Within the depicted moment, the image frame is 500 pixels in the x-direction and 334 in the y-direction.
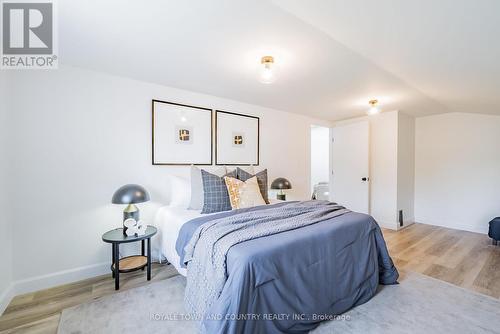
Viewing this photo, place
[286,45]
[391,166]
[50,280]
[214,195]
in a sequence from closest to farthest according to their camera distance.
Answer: [286,45]
[50,280]
[214,195]
[391,166]

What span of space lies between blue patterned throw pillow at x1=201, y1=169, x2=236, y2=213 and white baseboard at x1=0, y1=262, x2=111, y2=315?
129 cm

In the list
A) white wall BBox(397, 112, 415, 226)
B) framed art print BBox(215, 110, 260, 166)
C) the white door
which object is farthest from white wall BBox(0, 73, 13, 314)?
white wall BBox(397, 112, 415, 226)

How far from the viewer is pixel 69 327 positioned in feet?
5.18

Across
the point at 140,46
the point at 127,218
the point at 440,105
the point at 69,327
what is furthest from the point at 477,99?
the point at 69,327

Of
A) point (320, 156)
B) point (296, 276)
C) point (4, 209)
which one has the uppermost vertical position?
point (320, 156)

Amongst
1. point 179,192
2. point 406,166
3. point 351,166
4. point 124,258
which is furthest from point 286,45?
point 406,166

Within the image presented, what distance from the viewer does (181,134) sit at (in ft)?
9.46

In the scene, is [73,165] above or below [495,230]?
above

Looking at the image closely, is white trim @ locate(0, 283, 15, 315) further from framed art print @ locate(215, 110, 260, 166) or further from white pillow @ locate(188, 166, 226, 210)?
framed art print @ locate(215, 110, 260, 166)

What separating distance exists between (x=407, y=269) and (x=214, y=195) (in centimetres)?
238

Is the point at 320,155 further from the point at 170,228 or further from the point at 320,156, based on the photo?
the point at 170,228

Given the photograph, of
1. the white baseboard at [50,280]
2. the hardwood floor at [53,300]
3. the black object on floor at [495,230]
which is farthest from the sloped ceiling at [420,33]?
the white baseboard at [50,280]

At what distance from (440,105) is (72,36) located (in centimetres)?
495

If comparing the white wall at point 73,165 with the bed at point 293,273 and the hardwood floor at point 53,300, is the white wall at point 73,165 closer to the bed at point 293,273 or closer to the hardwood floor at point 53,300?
the hardwood floor at point 53,300
